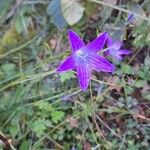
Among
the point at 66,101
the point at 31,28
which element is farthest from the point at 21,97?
the point at 31,28

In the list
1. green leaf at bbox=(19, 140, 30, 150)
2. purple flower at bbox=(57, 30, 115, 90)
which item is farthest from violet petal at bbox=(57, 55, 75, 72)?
green leaf at bbox=(19, 140, 30, 150)

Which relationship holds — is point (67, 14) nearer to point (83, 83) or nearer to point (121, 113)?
point (121, 113)

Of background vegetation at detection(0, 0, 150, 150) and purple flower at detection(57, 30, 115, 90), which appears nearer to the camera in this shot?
purple flower at detection(57, 30, 115, 90)

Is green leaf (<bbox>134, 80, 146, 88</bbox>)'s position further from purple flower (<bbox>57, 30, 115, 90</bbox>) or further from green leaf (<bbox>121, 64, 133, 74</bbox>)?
purple flower (<bbox>57, 30, 115, 90</bbox>)

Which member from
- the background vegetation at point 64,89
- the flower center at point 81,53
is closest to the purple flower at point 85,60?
the flower center at point 81,53

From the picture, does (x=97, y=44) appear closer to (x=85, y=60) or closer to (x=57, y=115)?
(x=85, y=60)

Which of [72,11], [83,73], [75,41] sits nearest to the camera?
[75,41]

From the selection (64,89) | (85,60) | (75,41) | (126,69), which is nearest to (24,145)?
(64,89)
